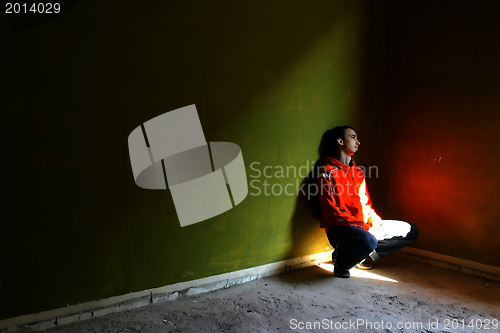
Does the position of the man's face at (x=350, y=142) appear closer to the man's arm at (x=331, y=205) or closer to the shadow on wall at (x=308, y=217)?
the shadow on wall at (x=308, y=217)

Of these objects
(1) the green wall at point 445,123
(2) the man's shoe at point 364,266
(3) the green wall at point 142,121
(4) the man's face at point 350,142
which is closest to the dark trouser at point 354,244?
(2) the man's shoe at point 364,266

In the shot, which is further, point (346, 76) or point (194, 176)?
point (346, 76)

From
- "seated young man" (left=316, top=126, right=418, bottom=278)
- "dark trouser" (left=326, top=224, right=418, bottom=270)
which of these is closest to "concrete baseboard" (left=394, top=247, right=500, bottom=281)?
"seated young man" (left=316, top=126, right=418, bottom=278)

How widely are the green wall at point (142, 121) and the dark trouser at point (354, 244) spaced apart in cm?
32

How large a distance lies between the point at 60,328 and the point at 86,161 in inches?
38.2

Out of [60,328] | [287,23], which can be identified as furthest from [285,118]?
[60,328]

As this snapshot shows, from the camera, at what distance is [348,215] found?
3258mm

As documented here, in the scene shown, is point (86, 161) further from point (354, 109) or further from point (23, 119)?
point (354, 109)

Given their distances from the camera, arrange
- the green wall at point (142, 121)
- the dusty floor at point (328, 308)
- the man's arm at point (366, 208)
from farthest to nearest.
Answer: the man's arm at point (366, 208) < the dusty floor at point (328, 308) < the green wall at point (142, 121)

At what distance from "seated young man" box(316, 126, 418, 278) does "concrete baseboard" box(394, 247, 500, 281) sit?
0.29 meters

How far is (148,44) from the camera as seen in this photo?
2549mm

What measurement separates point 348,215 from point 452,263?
1.05 meters

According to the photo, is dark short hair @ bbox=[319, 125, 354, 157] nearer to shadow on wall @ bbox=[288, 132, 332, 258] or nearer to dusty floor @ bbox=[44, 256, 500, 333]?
shadow on wall @ bbox=[288, 132, 332, 258]

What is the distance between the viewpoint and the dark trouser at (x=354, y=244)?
3.12 metres
